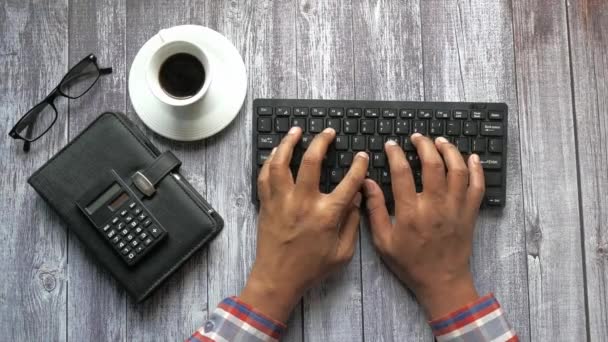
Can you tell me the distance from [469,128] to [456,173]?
0.08 meters

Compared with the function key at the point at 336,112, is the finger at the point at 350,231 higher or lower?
lower

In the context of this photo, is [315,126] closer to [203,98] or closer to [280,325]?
[203,98]

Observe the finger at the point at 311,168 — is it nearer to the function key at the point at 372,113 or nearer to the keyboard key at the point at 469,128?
the function key at the point at 372,113

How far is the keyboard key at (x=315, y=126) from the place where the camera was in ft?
2.65

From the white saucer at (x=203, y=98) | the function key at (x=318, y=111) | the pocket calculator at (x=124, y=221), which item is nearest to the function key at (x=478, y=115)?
the function key at (x=318, y=111)

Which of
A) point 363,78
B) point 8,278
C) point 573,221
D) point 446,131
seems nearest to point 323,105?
point 363,78

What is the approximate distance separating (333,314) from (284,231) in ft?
0.51

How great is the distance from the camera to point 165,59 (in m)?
0.75

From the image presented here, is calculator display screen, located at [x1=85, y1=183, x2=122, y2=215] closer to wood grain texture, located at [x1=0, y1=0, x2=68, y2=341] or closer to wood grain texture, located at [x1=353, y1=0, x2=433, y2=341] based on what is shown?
wood grain texture, located at [x1=0, y1=0, x2=68, y2=341]

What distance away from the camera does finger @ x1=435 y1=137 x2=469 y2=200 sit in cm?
77

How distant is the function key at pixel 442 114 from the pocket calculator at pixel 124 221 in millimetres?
428

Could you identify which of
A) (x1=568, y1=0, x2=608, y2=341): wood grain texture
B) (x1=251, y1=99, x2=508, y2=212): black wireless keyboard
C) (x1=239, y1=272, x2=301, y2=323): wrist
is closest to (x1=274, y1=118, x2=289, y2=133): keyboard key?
(x1=251, y1=99, x2=508, y2=212): black wireless keyboard

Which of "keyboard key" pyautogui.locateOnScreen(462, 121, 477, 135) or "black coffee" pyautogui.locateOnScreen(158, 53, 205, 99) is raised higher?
"black coffee" pyautogui.locateOnScreen(158, 53, 205, 99)

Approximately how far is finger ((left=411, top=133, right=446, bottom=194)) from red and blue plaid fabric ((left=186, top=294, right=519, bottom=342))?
0.57ft
